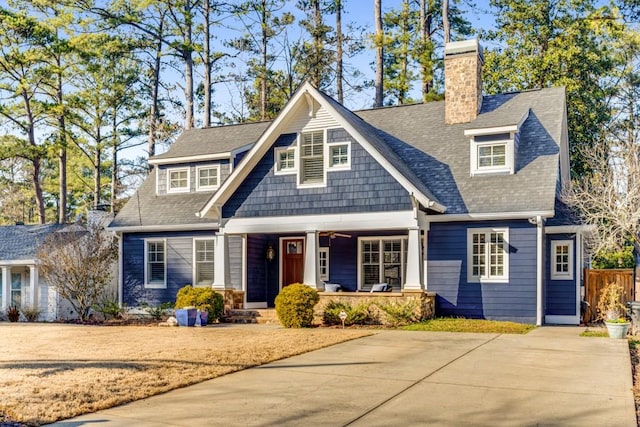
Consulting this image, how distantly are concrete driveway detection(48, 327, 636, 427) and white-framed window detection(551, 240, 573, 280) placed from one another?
5.55 meters

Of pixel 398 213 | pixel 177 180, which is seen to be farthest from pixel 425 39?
pixel 398 213

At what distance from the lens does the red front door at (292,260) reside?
1947 cm

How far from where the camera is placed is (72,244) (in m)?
19.7

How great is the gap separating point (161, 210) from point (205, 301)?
5.12 metres

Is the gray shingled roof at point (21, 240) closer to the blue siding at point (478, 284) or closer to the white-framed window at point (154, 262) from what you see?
the white-framed window at point (154, 262)

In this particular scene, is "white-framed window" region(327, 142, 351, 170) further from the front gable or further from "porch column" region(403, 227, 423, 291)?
"porch column" region(403, 227, 423, 291)

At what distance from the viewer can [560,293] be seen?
→ 16469 millimetres

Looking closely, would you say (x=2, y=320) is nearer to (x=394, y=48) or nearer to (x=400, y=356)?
(x=400, y=356)

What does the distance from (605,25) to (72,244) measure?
2272 centimetres

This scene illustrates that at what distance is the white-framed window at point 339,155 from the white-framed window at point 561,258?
590cm

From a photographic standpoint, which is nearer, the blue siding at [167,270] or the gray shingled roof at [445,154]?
the gray shingled roof at [445,154]

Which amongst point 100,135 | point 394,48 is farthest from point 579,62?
point 100,135

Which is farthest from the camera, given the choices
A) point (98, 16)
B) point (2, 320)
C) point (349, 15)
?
point (349, 15)

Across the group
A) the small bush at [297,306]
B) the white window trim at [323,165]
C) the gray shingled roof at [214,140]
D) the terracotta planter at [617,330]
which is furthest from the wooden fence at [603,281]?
the gray shingled roof at [214,140]
